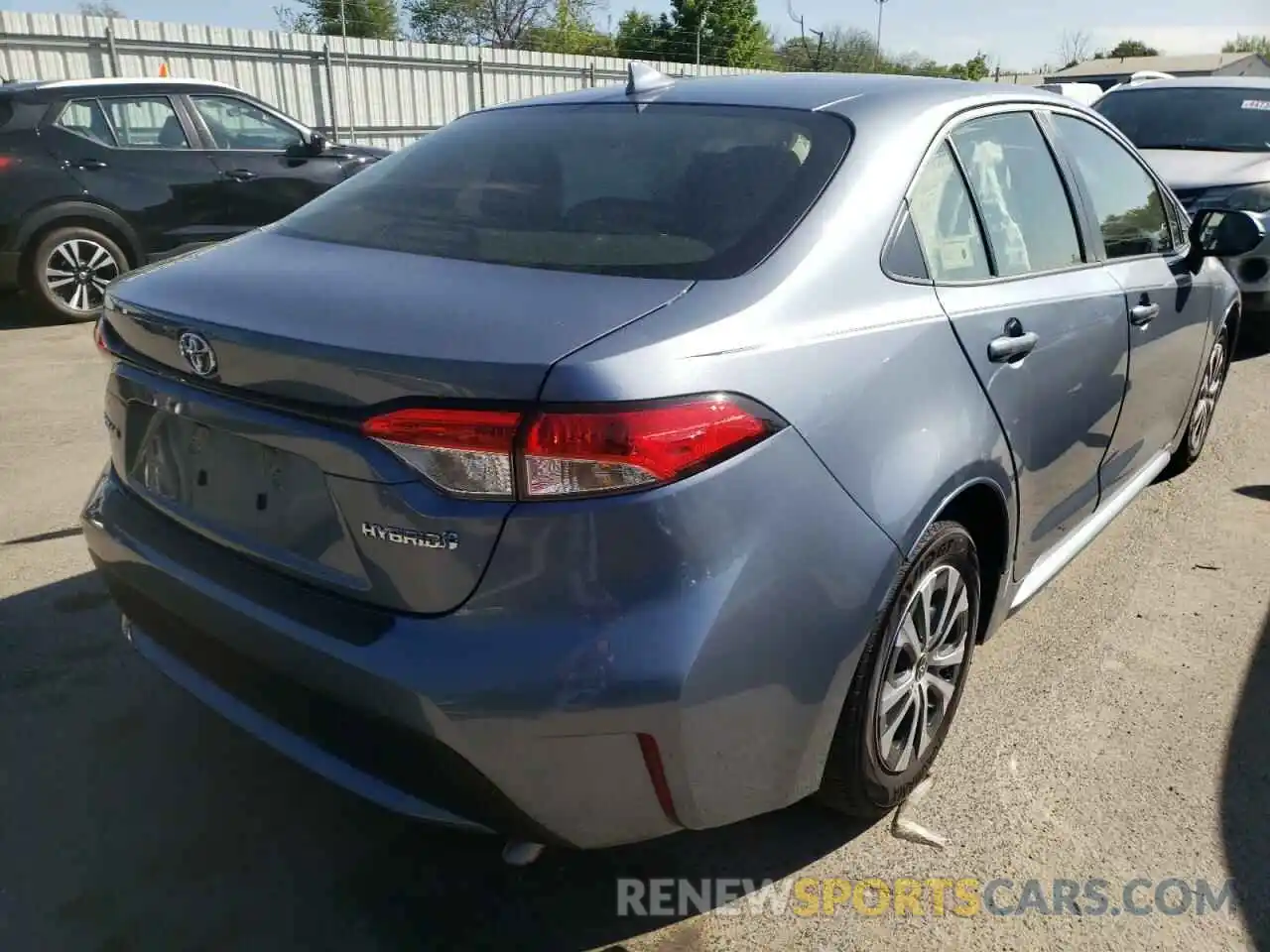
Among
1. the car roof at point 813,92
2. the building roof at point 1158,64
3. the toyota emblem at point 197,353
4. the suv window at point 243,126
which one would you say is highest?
the building roof at point 1158,64

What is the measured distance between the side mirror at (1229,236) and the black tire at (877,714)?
7.14 feet

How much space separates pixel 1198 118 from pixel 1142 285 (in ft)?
19.1

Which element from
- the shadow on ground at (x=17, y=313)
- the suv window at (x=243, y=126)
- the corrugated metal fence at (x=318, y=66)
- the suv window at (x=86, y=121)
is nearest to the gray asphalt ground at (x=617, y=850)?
the shadow on ground at (x=17, y=313)

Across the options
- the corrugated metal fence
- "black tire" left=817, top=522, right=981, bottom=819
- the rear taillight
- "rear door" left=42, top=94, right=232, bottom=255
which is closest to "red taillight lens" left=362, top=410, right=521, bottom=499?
the rear taillight

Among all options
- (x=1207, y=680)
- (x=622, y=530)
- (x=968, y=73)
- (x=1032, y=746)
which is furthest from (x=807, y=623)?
(x=968, y=73)

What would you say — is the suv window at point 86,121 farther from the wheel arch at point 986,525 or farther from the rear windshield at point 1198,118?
the rear windshield at point 1198,118

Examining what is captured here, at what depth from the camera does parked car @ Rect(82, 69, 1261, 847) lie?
5.74 ft

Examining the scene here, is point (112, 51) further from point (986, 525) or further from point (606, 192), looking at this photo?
point (986, 525)

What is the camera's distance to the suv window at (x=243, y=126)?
8.25 meters

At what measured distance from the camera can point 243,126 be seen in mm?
8422

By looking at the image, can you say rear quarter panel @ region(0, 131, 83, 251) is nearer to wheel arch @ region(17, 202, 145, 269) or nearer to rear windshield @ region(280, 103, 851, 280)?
wheel arch @ region(17, 202, 145, 269)

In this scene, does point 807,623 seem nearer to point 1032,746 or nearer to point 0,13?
point 1032,746

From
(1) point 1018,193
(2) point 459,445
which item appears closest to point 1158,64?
(1) point 1018,193

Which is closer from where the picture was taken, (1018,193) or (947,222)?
(947,222)
